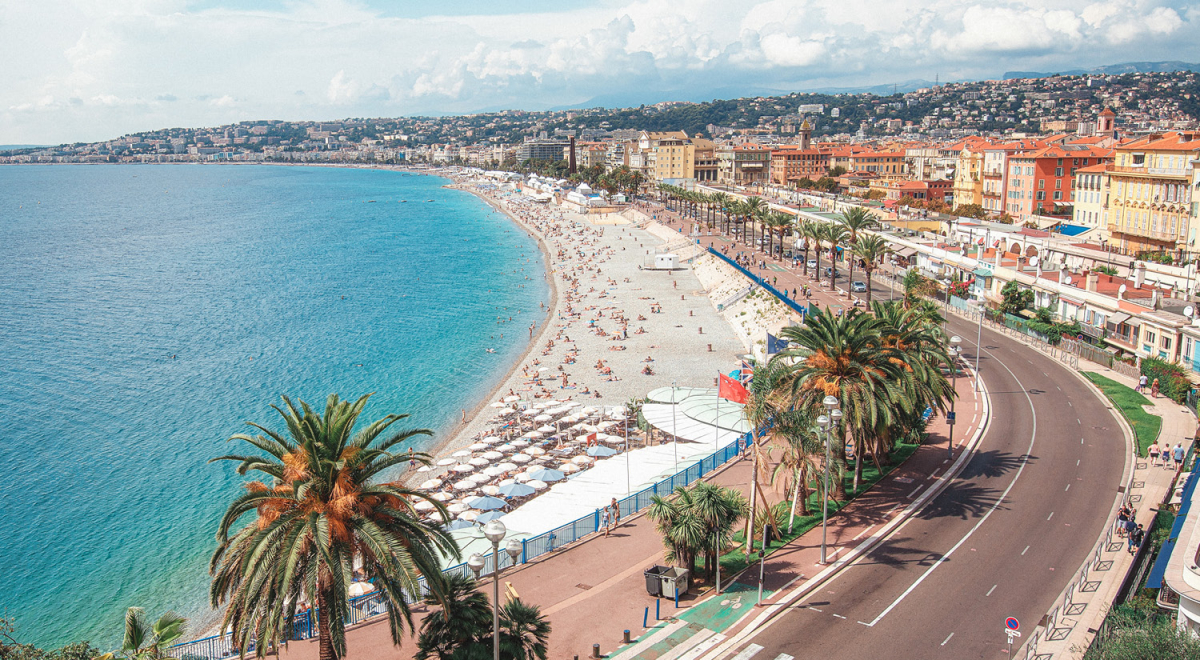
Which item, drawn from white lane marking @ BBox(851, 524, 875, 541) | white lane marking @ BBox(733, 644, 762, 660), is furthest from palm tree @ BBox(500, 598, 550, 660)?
white lane marking @ BBox(851, 524, 875, 541)

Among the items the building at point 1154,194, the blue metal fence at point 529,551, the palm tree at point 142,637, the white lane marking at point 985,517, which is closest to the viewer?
the palm tree at point 142,637

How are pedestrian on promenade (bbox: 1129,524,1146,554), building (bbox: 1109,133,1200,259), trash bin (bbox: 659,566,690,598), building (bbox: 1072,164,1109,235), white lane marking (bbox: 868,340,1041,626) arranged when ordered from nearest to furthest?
white lane marking (bbox: 868,340,1041,626), trash bin (bbox: 659,566,690,598), pedestrian on promenade (bbox: 1129,524,1146,554), building (bbox: 1109,133,1200,259), building (bbox: 1072,164,1109,235)

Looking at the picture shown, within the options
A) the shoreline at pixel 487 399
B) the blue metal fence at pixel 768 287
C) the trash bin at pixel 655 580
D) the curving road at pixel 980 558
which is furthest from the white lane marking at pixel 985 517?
the shoreline at pixel 487 399

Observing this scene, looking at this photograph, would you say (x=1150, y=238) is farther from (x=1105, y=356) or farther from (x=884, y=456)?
(x=884, y=456)

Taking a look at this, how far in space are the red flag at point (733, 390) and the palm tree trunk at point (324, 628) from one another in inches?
588

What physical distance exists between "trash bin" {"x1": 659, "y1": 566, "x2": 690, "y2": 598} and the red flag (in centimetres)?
789

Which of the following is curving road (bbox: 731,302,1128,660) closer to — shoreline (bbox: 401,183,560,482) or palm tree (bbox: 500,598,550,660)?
palm tree (bbox: 500,598,550,660)

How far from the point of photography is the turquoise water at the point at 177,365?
28.2m

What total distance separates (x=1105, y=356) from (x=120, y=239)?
420 feet

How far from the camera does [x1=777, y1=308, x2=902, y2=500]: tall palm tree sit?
22.9m

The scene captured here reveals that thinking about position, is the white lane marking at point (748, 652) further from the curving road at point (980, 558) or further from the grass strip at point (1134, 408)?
the grass strip at point (1134, 408)

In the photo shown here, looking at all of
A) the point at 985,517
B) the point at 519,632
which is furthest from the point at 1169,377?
the point at 519,632

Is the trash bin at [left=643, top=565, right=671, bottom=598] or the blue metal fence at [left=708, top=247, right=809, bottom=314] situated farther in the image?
the blue metal fence at [left=708, top=247, right=809, bottom=314]

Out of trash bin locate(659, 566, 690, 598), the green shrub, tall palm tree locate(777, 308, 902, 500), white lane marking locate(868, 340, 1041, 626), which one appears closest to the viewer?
white lane marking locate(868, 340, 1041, 626)
